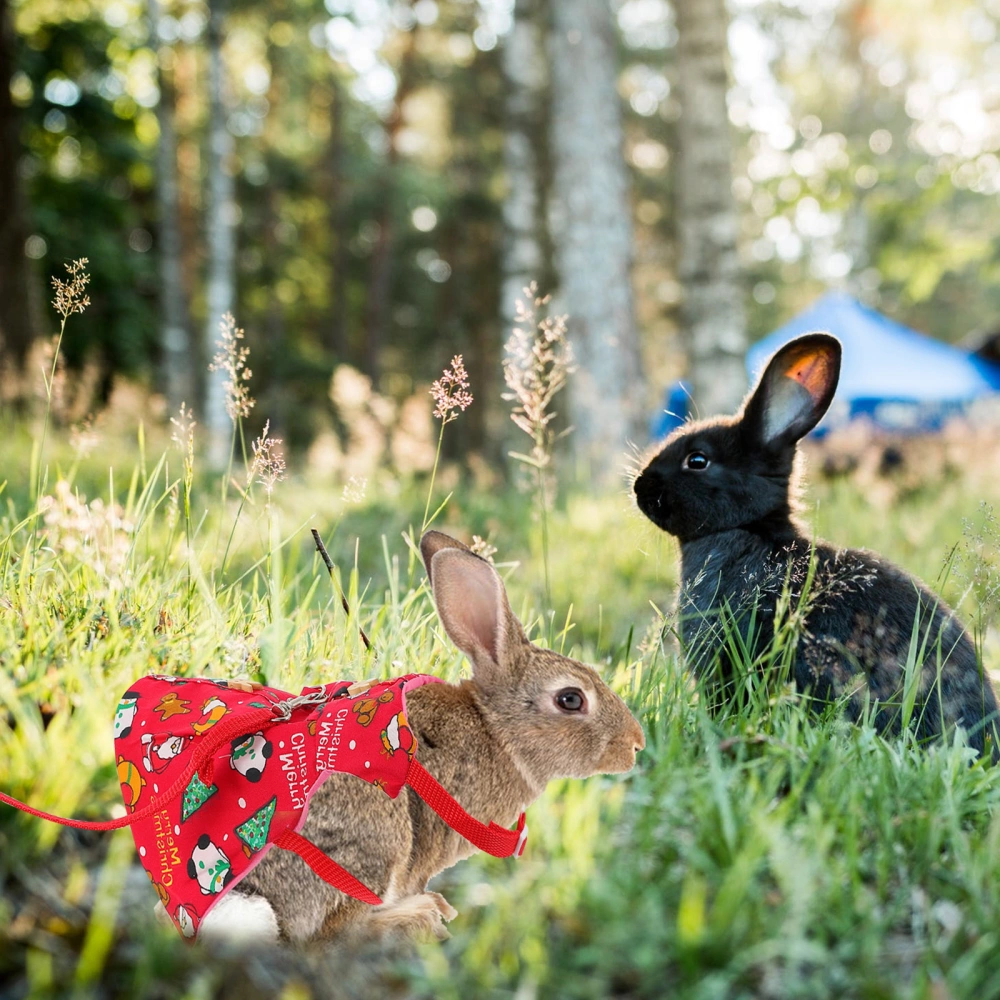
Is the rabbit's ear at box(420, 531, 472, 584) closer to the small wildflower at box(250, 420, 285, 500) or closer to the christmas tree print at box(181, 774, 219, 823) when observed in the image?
the small wildflower at box(250, 420, 285, 500)

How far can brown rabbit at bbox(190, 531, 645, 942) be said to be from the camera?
177 centimetres

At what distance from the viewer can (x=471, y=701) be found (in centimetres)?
209

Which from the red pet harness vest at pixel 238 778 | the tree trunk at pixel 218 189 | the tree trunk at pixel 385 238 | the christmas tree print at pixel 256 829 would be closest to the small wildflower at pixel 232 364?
the red pet harness vest at pixel 238 778

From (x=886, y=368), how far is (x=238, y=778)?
1515cm

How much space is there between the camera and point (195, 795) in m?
1.83

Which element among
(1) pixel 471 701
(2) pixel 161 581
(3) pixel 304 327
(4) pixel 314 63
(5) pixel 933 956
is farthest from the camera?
(3) pixel 304 327

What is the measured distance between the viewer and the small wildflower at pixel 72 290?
2.53 metres

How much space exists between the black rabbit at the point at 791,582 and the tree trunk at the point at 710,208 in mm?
6410

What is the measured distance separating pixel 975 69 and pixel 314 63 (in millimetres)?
16396

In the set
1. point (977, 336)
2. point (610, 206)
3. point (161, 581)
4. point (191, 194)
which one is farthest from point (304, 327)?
point (161, 581)

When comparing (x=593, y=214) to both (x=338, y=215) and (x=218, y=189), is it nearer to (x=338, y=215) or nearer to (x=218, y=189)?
(x=218, y=189)

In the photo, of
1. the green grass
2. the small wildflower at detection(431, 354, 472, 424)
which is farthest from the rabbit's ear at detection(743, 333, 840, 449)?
the small wildflower at detection(431, 354, 472, 424)

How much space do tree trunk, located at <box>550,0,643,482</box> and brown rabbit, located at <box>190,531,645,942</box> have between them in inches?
280

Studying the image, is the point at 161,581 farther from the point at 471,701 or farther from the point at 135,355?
the point at 135,355
